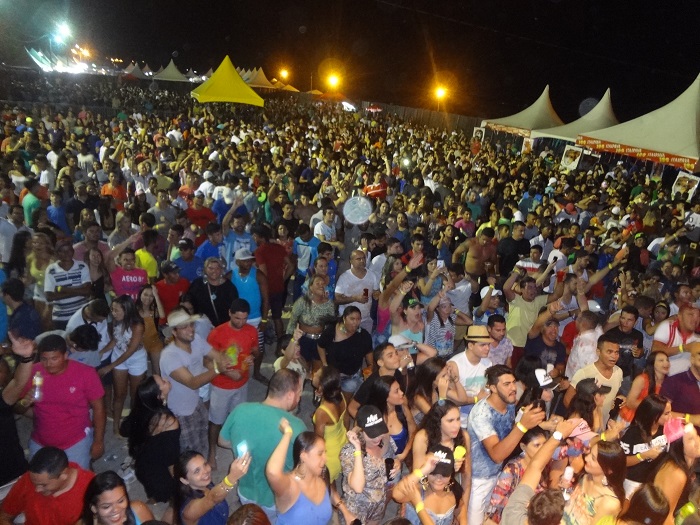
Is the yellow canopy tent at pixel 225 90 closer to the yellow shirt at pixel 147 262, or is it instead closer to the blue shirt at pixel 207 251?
the blue shirt at pixel 207 251

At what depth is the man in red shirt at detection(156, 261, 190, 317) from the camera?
5.41 meters

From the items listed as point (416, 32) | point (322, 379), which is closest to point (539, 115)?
point (322, 379)

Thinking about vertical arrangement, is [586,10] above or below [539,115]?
above

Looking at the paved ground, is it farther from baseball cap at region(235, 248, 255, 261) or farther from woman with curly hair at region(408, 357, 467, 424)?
woman with curly hair at region(408, 357, 467, 424)

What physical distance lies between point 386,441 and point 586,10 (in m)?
40.8

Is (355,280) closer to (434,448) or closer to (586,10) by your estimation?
(434,448)

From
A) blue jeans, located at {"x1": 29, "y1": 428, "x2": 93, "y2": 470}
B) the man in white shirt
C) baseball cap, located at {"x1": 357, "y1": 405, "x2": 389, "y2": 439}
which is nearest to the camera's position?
baseball cap, located at {"x1": 357, "y1": 405, "x2": 389, "y2": 439}

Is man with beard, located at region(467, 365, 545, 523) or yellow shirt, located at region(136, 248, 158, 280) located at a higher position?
yellow shirt, located at region(136, 248, 158, 280)

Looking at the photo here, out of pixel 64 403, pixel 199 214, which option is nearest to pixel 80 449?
pixel 64 403

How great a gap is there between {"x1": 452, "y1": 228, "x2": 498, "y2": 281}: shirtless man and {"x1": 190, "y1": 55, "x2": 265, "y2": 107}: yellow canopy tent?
486 inches

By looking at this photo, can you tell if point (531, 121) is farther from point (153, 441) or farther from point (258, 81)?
point (153, 441)

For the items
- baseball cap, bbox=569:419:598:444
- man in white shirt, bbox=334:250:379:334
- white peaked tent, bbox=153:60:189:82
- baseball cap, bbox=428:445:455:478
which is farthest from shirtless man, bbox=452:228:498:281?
white peaked tent, bbox=153:60:189:82

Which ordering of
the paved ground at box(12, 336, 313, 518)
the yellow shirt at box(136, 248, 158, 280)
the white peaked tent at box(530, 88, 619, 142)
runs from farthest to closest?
1. the white peaked tent at box(530, 88, 619, 142)
2. the yellow shirt at box(136, 248, 158, 280)
3. the paved ground at box(12, 336, 313, 518)

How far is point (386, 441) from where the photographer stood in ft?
11.3
